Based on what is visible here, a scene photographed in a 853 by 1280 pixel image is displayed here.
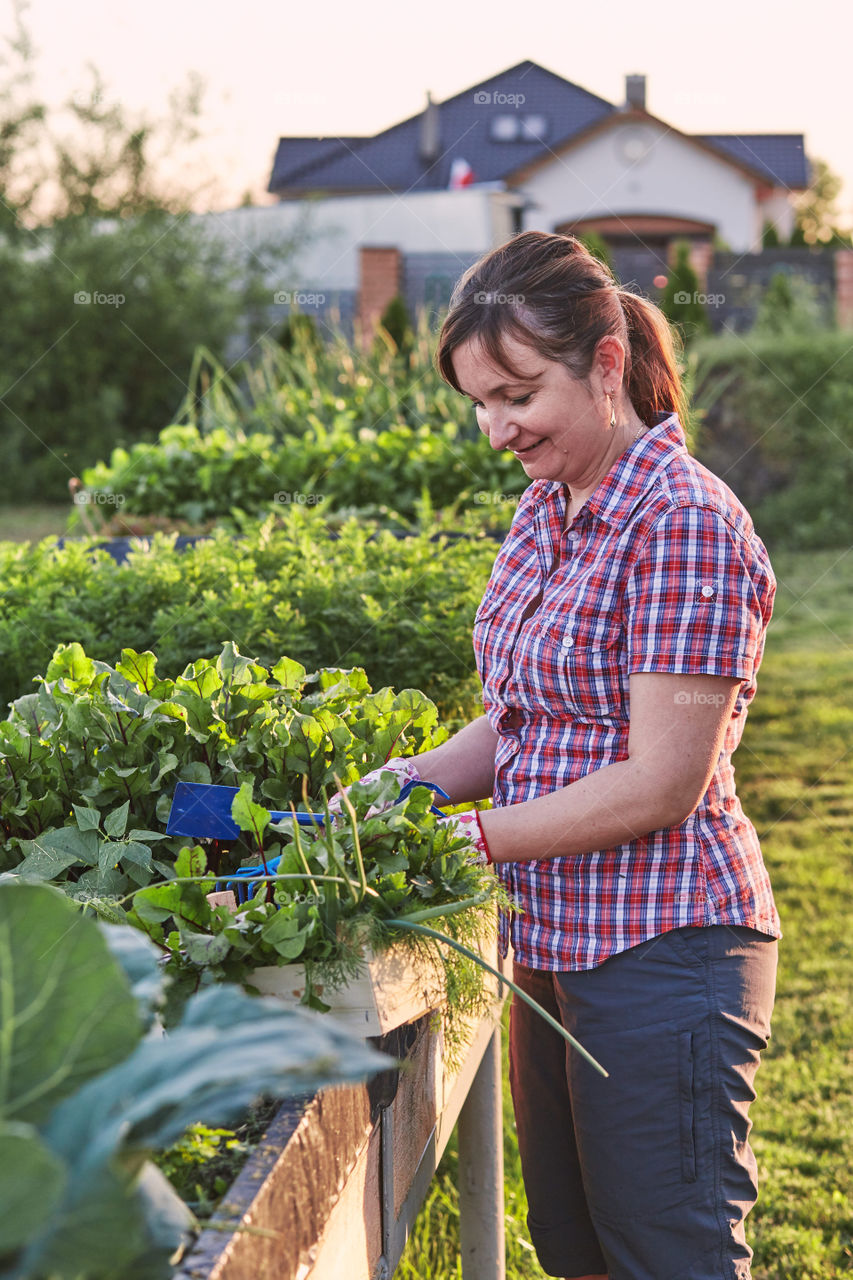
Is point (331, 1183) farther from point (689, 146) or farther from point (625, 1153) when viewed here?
point (689, 146)

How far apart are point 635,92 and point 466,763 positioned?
85.9 feet

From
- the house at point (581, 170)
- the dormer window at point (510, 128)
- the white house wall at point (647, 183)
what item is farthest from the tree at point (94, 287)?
the dormer window at point (510, 128)

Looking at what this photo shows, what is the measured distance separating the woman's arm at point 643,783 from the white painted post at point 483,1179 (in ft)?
2.81

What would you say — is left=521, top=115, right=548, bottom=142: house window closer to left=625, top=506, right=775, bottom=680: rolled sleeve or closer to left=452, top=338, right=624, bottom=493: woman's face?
left=452, top=338, right=624, bottom=493: woman's face

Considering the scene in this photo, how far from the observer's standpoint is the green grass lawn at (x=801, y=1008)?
2838mm

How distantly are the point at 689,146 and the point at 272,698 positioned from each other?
28.8m

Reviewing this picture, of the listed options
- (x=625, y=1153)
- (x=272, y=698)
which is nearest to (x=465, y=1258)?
(x=625, y=1153)

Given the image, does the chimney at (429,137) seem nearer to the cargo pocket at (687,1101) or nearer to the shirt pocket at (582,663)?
the shirt pocket at (582,663)

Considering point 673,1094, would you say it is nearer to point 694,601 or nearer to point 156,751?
point 694,601

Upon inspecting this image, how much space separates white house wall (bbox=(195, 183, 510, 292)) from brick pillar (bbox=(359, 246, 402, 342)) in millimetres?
606

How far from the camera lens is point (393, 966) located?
131 centimetres

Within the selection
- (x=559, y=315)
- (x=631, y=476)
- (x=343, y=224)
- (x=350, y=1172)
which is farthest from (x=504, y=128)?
(x=350, y=1172)

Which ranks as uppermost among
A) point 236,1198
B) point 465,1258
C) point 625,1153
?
point 236,1198

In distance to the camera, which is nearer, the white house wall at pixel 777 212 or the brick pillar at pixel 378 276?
the brick pillar at pixel 378 276
